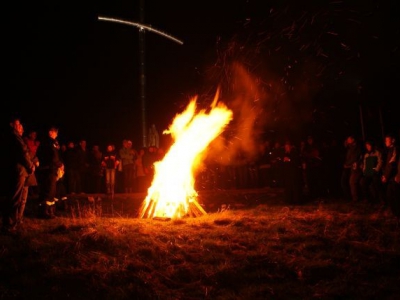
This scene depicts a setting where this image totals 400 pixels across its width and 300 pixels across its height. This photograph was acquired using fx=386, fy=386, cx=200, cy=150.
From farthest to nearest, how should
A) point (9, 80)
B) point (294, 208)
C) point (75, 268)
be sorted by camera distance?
point (9, 80) < point (294, 208) < point (75, 268)

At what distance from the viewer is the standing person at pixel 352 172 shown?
38.2ft

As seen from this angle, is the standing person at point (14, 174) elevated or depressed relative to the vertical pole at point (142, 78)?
depressed

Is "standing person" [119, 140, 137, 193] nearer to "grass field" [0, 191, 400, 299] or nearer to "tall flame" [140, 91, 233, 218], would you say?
"tall flame" [140, 91, 233, 218]

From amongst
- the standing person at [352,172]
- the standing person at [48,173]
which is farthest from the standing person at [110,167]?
the standing person at [352,172]

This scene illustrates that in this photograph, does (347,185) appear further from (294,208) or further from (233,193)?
(233,193)

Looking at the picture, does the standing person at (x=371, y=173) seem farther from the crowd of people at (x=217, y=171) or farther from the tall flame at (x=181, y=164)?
the tall flame at (x=181, y=164)

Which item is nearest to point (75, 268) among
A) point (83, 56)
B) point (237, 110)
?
point (237, 110)

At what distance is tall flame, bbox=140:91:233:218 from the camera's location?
9.98 meters

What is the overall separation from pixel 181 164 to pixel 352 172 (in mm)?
5322

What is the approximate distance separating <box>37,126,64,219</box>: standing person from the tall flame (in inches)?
88.8

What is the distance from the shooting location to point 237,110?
1357 centimetres

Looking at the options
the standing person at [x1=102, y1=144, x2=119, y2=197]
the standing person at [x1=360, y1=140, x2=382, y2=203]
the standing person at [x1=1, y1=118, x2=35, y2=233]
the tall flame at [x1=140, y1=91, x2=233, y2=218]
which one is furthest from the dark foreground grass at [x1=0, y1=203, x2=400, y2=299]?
the standing person at [x1=102, y1=144, x2=119, y2=197]

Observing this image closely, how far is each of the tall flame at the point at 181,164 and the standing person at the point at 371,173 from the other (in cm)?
416

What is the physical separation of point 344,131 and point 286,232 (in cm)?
1341
